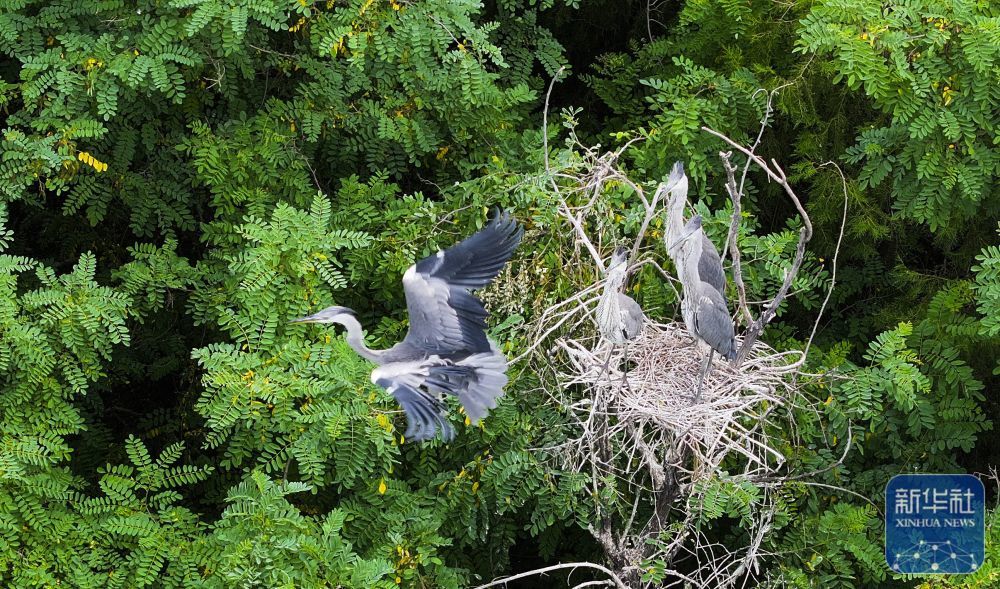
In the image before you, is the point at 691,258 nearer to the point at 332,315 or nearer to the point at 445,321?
the point at 445,321

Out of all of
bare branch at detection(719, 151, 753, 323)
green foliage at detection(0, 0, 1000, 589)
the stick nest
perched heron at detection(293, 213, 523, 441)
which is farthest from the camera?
green foliage at detection(0, 0, 1000, 589)

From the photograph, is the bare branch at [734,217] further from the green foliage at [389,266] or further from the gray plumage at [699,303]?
the green foliage at [389,266]

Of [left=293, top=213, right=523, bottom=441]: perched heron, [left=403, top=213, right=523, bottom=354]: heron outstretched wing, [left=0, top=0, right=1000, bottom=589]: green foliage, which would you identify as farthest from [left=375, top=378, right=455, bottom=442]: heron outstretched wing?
[left=0, top=0, right=1000, bottom=589]: green foliage

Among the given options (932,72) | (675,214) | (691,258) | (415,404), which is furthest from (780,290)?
(932,72)

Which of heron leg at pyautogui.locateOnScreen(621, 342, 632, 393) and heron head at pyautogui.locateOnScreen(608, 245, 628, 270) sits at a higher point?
heron head at pyautogui.locateOnScreen(608, 245, 628, 270)

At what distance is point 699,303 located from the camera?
5.45m

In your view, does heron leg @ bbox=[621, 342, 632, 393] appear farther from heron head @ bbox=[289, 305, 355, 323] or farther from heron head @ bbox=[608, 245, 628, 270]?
heron head @ bbox=[289, 305, 355, 323]

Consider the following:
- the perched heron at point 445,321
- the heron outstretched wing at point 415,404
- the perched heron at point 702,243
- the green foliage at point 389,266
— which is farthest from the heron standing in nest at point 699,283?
the heron outstretched wing at point 415,404

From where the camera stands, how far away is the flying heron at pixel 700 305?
17.9 ft

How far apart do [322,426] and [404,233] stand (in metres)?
1.12

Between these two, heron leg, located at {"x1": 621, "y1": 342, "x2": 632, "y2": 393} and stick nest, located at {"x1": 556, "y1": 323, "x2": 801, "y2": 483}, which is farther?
stick nest, located at {"x1": 556, "y1": 323, "x2": 801, "y2": 483}

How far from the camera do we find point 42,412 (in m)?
6.42

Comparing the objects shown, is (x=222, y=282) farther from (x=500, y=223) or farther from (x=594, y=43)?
(x=594, y=43)

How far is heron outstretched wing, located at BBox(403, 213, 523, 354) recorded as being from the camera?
516cm
